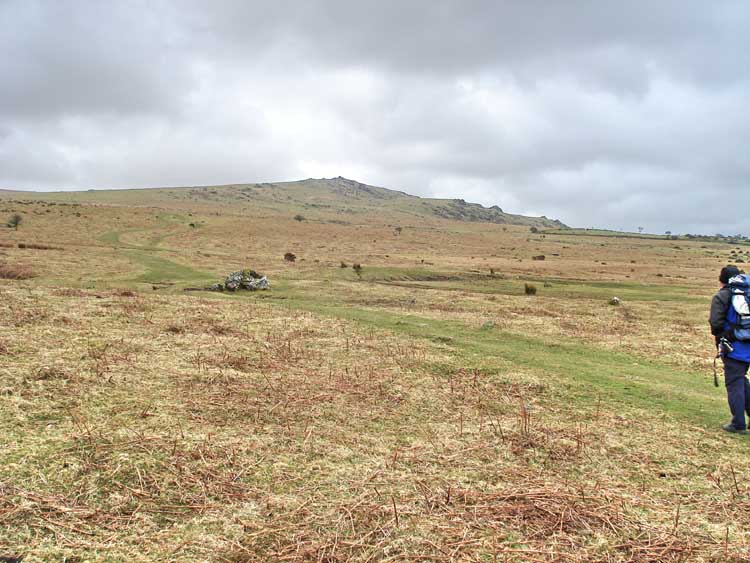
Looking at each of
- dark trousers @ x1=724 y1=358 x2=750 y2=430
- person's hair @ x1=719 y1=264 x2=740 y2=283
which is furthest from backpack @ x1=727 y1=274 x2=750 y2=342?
dark trousers @ x1=724 y1=358 x2=750 y2=430

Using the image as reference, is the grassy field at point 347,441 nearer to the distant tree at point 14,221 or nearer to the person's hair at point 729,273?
the person's hair at point 729,273

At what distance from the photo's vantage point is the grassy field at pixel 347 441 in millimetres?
5176

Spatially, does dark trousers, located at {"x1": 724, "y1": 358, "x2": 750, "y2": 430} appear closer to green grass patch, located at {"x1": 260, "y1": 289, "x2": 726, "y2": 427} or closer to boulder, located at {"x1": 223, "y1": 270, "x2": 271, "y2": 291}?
green grass patch, located at {"x1": 260, "y1": 289, "x2": 726, "y2": 427}

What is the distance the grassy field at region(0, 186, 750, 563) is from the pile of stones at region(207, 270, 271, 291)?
9043mm

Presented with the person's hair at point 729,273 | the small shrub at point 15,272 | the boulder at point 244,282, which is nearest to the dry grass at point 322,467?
the person's hair at point 729,273

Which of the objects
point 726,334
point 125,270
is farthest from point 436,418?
point 125,270

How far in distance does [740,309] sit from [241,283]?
987 inches

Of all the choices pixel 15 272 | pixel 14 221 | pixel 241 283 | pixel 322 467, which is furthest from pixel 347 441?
pixel 14 221

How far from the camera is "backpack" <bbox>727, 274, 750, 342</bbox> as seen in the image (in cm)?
898

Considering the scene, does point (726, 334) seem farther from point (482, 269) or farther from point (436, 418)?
point (482, 269)

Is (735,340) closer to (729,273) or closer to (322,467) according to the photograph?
(729,273)

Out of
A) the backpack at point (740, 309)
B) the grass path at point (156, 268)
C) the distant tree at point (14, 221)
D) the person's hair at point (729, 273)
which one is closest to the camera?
the backpack at point (740, 309)

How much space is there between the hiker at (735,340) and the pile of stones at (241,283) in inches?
961

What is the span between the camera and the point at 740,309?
900cm
